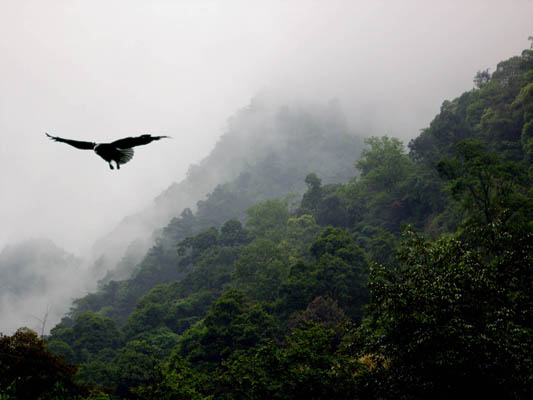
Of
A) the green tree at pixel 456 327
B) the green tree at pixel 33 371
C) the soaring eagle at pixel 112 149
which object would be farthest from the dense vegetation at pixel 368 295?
the soaring eagle at pixel 112 149

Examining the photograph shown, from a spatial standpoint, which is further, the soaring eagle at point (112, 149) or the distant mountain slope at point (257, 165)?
the distant mountain slope at point (257, 165)

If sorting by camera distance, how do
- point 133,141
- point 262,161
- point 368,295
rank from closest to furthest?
1. point 133,141
2. point 368,295
3. point 262,161

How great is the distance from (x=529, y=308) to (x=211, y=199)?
9542 centimetres

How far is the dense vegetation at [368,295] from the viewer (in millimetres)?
11609

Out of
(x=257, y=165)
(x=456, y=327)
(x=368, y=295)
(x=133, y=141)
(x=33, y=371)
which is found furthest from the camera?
(x=257, y=165)

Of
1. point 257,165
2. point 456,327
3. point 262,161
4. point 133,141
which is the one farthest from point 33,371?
point 262,161

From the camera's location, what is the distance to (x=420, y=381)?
1151cm

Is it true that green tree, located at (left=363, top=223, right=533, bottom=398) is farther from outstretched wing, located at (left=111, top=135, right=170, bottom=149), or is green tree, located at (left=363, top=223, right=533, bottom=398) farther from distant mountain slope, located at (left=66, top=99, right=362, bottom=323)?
distant mountain slope, located at (left=66, top=99, right=362, bottom=323)

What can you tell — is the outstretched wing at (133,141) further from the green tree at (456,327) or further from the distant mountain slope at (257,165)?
the distant mountain slope at (257,165)

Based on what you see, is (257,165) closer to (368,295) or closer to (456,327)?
(368,295)

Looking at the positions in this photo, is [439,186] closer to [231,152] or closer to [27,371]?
[27,371]

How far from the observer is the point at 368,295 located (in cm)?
3192

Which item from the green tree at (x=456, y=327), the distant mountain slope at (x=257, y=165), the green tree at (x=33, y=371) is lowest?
the green tree at (x=456, y=327)

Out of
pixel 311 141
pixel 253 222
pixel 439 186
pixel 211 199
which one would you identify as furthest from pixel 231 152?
pixel 439 186
